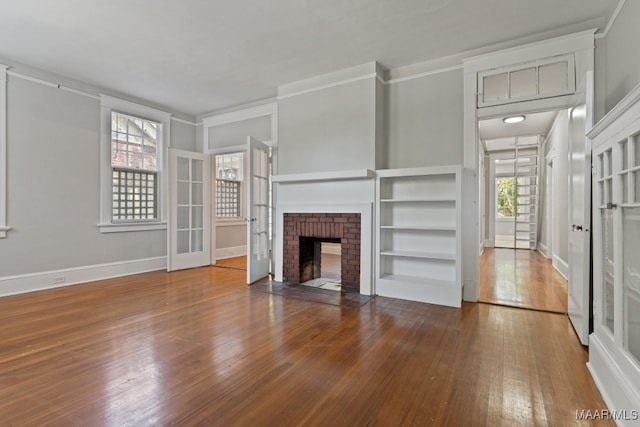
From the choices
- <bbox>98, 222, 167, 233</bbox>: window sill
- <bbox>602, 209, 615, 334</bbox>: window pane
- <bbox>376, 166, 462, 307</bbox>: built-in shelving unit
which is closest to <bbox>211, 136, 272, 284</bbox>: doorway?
<bbox>98, 222, 167, 233</bbox>: window sill

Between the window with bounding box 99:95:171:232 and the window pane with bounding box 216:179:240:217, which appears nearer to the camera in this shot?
the window with bounding box 99:95:171:232

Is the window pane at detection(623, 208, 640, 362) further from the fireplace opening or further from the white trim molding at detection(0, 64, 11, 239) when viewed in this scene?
the white trim molding at detection(0, 64, 11, 239)

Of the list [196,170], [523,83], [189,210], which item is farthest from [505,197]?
[189,210]

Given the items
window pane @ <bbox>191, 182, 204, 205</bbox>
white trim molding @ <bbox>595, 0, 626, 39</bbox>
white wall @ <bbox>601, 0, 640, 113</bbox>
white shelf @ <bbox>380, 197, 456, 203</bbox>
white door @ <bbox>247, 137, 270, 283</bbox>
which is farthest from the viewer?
window pane @ <bbox>191, 182, 204, 205</bbox>

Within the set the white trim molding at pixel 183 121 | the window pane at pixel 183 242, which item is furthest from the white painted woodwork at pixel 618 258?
the white trim molding at pixel 183 121

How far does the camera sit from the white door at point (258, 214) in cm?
434

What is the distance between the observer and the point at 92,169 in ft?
15.0

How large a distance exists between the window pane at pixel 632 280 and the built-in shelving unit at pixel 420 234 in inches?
68.4

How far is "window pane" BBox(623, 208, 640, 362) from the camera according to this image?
4.80ft

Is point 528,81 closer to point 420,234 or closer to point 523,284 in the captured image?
point 420,234

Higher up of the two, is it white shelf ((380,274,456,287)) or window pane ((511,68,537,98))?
window pane ((511,68,537,98))

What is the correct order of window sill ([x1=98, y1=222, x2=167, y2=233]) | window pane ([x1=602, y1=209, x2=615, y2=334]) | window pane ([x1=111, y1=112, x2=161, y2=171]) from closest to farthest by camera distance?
window pane ([x1=602, y1=209, x2=615, y2=334])
window sill ([x1=98, y1=222, x2=167, y2=233])
window pane ([x1=111, y1=112, x2=161, y2=171])

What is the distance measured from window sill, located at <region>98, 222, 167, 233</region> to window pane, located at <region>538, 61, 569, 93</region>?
5809 mm

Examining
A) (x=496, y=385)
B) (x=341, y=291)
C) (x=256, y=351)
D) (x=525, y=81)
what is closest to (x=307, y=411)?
(x=256, y=351)
